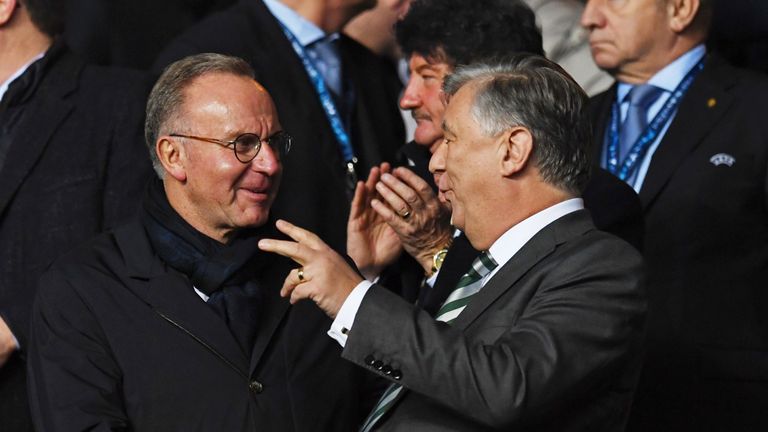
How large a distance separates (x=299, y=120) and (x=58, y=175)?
896mm

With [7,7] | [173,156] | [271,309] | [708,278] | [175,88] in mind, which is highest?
[7,7]

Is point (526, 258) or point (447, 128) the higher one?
point (447, 128)

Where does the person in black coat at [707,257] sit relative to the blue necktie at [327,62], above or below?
below

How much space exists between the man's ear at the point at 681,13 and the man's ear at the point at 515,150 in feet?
6.38

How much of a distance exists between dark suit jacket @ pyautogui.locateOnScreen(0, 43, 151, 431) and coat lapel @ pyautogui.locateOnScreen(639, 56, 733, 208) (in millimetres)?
1646

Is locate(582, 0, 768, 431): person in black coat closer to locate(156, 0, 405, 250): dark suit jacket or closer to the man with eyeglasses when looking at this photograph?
locate(156, 0, 405, 250): dark suit jacket

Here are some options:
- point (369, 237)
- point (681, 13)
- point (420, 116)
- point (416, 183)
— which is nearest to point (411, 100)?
point (420, 116)

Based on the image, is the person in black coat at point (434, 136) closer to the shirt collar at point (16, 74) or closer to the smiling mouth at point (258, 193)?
the smiling mouth at point (258, 193)


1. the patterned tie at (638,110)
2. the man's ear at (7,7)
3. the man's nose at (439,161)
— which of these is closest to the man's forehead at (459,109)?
the man's nose at (439,161)

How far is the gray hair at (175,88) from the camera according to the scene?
373 centimetres

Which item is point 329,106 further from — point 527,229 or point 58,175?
point 527,229

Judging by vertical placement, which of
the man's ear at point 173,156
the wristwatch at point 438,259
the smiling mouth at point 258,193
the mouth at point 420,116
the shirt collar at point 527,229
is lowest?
the wristwatch at point 438,259

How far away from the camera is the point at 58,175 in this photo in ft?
14.1

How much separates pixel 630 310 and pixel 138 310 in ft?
4.14
